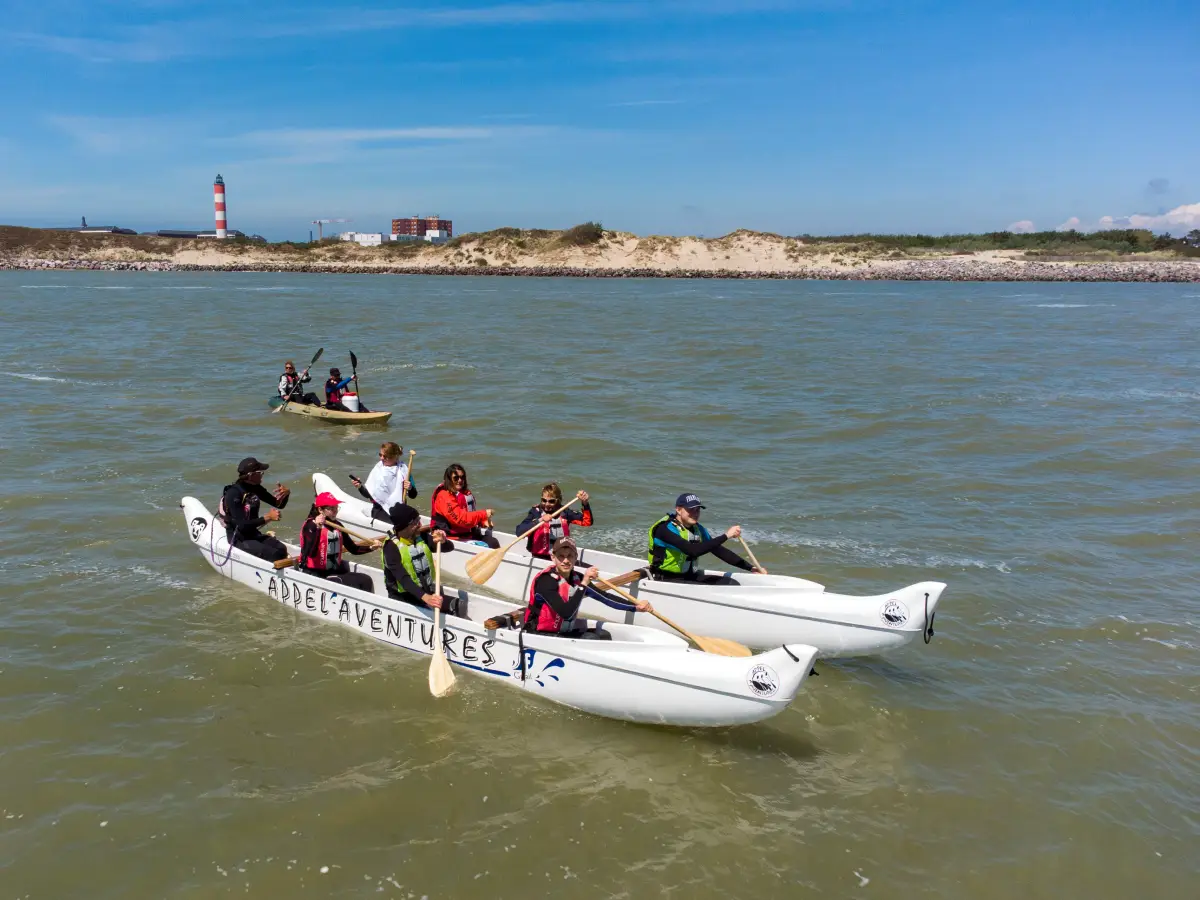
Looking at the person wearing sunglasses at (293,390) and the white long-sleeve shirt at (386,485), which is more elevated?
the person wearing sunglasses at (293,390)

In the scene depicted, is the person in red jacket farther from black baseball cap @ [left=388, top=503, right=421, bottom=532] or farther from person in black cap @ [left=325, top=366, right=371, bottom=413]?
person in black cap @ [left=325, top=366, right=371, bottom=413]

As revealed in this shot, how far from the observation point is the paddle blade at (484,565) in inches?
392

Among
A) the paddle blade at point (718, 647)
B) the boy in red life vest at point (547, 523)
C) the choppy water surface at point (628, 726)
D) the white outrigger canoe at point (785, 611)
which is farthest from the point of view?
the boy in red life vest at point (547, 523)

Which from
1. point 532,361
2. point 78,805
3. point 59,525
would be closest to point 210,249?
point 532,361

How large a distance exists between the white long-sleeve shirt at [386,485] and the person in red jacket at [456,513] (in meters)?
0.96

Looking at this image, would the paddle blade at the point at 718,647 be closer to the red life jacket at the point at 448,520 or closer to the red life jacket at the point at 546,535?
the red life jacket at the point at 546,535

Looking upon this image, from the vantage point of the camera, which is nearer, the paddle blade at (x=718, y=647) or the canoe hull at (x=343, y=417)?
the paddle blade at (x=718, y=647)

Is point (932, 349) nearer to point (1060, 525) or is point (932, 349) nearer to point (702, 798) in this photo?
point (1060, 525)

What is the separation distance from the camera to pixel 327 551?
31.9 feet

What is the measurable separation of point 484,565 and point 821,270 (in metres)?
102

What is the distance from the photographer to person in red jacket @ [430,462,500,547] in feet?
35.9

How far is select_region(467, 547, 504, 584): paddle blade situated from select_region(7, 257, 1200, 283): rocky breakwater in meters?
93.1

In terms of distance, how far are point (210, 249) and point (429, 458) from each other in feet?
367

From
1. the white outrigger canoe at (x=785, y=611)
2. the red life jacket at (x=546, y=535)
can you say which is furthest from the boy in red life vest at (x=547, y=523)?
the white outrigger canoe at (x=785, y=611)
